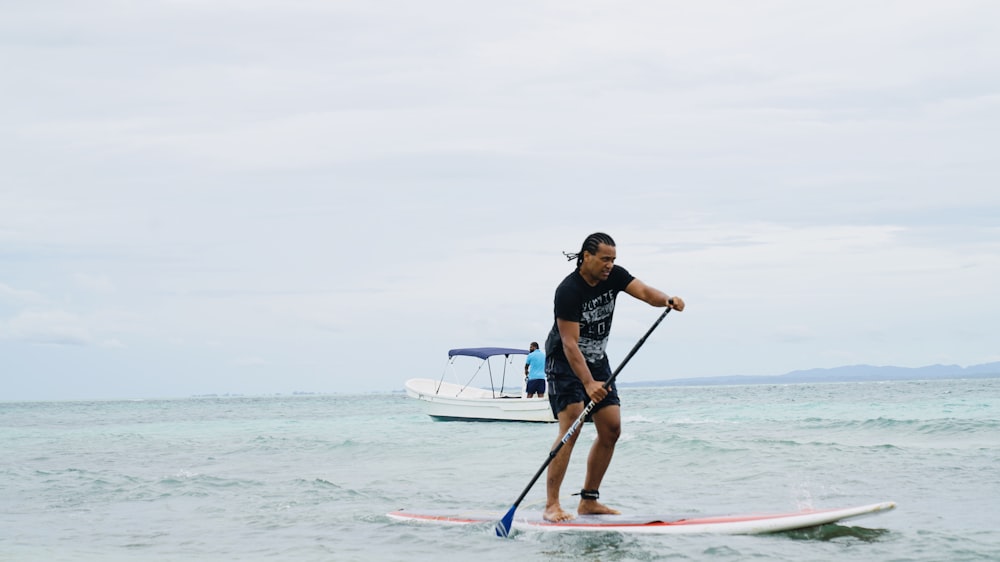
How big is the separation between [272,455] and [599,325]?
10.9 meters

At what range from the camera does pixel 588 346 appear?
679cm

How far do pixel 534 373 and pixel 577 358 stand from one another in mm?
17890

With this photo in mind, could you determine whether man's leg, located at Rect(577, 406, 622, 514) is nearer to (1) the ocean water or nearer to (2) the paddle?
(2) the paddle

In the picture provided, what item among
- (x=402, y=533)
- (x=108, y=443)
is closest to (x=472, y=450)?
(x=402, y=533)

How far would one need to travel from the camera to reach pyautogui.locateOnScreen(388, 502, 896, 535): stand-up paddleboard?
636 centimetres

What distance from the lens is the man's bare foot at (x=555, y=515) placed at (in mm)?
6969

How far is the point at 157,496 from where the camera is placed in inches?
406

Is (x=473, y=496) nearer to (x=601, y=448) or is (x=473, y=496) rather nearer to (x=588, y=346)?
(x=601, y=448)

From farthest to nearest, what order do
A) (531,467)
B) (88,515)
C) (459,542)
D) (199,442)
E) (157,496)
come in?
(199,442), (531,467), (157,496), (88,515), (459,542)

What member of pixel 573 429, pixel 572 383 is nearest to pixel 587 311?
pixel 572 383

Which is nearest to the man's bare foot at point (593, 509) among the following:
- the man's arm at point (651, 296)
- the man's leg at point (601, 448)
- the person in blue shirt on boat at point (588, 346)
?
the man's leg at point (601, 448)

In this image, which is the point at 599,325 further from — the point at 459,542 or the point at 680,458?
the point at 680,458

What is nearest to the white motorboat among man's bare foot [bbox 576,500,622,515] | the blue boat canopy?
the blue boat canopy

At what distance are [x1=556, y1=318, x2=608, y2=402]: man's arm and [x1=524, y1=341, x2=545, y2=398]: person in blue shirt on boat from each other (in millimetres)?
16682
